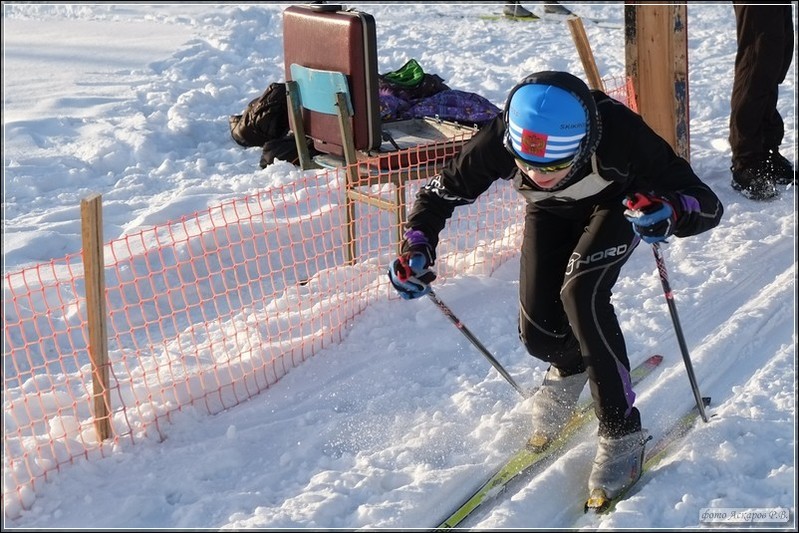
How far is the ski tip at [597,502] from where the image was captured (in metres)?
3.70

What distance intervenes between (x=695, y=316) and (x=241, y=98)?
6.29m

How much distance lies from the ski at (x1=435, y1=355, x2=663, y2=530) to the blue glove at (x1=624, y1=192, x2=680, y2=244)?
1141mm

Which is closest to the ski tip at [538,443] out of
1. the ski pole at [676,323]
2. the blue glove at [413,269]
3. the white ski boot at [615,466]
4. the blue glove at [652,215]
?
the white ski boot at [615,466]

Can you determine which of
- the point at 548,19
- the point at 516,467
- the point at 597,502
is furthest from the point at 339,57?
the point at 548,19

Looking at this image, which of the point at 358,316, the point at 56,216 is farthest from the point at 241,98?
the point at 358,316

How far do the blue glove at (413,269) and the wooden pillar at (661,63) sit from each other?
14.0 ft

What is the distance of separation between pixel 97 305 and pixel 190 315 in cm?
173

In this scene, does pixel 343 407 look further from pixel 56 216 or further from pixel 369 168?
pixel 56 216

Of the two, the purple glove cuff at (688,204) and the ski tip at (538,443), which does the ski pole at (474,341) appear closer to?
the ski tip at (538,443)

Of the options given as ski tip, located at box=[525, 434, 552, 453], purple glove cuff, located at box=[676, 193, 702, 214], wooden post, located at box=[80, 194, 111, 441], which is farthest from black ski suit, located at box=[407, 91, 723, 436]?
wooden post, located at box=[80, 194, 111, 441]

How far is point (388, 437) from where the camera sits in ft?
14.3

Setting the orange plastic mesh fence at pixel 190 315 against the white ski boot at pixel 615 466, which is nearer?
the white ski boot at pixel 615 466

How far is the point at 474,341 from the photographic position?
4340 mm

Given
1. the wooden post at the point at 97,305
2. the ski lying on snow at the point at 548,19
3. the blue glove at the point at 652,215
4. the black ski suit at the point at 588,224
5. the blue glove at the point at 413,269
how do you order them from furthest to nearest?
1. the ski lying on snow at the point at 548,19
2. the wooden post at the point at 97,305
3. the blue glove at the point at 413,269
4. the black ski suit at the point at 588,224
5. the blue glove at the point at 652,215
